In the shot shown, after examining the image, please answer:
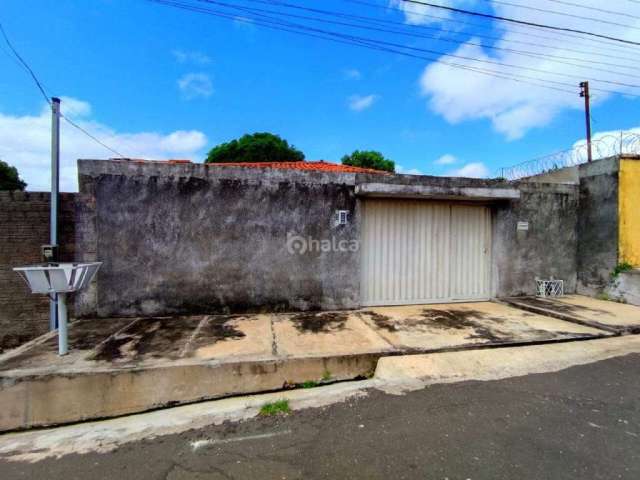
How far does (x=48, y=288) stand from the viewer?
347cm

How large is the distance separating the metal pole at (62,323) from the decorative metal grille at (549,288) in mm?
8204

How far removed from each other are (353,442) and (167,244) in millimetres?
Result: 4296

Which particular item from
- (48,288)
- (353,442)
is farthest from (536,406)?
(48,288)

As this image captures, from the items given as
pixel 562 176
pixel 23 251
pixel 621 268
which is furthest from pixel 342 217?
pixel 562 176

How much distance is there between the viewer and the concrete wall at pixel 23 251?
17.6 feet

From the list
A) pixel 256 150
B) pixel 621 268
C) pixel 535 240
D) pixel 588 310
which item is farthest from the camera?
pixel 256 150

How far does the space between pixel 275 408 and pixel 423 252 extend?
4.49 meters

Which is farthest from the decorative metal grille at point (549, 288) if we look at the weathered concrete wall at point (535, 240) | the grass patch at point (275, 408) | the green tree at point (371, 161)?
the green tree at point (371, 161)

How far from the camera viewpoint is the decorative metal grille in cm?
718

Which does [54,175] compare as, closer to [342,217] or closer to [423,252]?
[342,217]

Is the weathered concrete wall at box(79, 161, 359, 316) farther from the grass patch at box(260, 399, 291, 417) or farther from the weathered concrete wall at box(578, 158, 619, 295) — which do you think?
the weathered concrete wall at box(578, 158, 619, 295)

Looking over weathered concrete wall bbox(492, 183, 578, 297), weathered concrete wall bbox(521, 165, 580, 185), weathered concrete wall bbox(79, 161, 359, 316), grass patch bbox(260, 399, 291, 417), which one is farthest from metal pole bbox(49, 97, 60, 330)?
weathered concrete wall bbox(521, 165, 580, 185)

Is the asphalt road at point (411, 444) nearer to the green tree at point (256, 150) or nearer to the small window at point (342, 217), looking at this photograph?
the small window at point (342, 217)

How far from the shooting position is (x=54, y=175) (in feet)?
17.0
